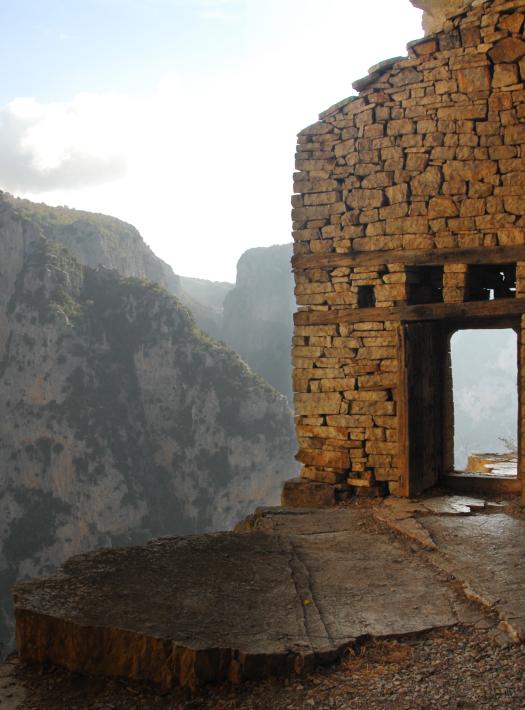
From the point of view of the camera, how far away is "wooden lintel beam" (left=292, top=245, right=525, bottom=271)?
719 cm

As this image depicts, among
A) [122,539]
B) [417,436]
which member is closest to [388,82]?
[417,436]

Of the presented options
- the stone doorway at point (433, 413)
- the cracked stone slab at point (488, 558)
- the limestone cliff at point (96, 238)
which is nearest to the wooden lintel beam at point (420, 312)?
the stone doorway at point (433, 413)

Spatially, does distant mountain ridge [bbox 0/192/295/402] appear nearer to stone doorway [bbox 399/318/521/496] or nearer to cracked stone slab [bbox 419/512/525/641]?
stone doorway [bbox 399/318/521/496]

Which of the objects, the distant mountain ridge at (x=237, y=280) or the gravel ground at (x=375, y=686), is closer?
the gravel ground at (x=375, y=686)

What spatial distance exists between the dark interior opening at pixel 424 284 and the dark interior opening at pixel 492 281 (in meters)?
0.42

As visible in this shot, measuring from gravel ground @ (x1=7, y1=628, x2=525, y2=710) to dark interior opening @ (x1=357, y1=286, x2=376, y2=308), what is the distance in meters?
4.47

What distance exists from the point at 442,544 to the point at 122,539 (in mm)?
51898

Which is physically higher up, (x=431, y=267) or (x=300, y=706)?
(x=431, y=267)

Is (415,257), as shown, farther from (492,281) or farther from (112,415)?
(112,415)

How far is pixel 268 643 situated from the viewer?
384cm

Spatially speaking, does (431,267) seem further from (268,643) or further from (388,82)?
(268,643)

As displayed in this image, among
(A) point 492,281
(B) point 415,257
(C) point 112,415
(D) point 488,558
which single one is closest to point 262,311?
(C) point 112,415

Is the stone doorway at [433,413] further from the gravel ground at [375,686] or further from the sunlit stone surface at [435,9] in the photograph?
the sunlit stone surface at [435,9]

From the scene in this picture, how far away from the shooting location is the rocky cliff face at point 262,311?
93.8 metres
